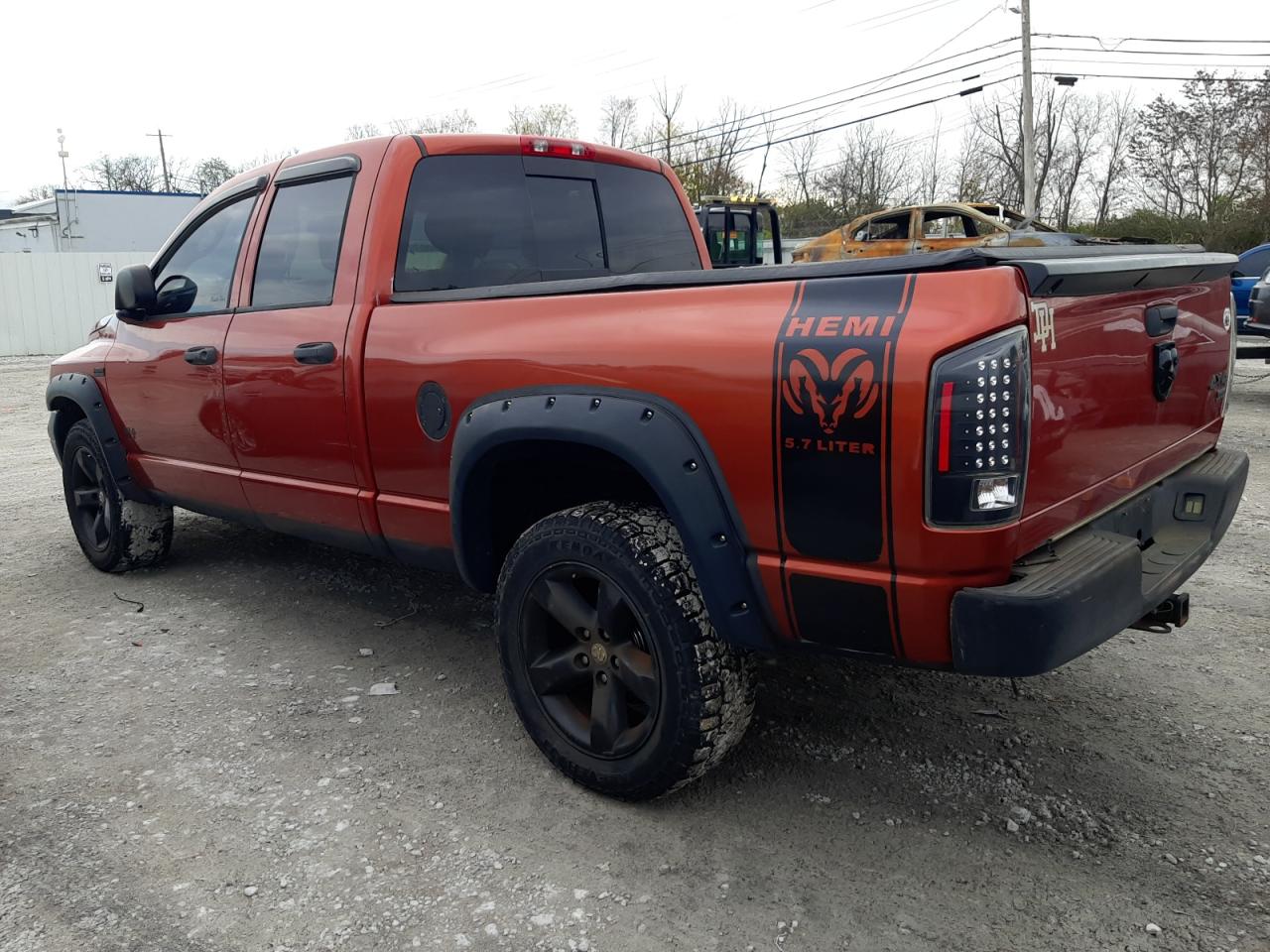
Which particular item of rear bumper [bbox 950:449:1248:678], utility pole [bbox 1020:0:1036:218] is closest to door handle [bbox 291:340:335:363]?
rear bumper [bbox 950:449:1248:678]

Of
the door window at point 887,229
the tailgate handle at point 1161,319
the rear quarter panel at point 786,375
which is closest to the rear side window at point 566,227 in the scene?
the rear quarter panel at point 786,375

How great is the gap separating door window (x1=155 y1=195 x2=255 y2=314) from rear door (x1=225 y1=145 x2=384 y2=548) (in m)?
0.20

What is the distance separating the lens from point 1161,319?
2555 mm

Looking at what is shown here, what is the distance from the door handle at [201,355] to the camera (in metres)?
3.97

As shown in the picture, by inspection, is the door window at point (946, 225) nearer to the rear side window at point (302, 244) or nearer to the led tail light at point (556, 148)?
the led tail light at point (556, 148)

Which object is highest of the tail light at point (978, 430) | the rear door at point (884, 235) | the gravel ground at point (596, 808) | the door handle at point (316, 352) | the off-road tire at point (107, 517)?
the rear door at point (884, 235)

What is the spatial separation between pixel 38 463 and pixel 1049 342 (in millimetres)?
8737

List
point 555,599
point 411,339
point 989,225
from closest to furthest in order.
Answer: point 555,599 < point 411,339 < point 989,225

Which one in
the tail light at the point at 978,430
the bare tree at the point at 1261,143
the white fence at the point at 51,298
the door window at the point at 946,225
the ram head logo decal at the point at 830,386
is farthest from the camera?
the bare tree at the point at 1261,143

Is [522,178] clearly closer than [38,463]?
Yes

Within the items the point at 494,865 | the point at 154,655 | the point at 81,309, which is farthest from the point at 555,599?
the point at 81,309

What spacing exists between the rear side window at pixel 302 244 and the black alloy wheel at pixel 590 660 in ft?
4.72

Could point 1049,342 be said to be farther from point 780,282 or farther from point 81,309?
point 81,309

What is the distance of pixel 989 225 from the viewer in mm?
16609
